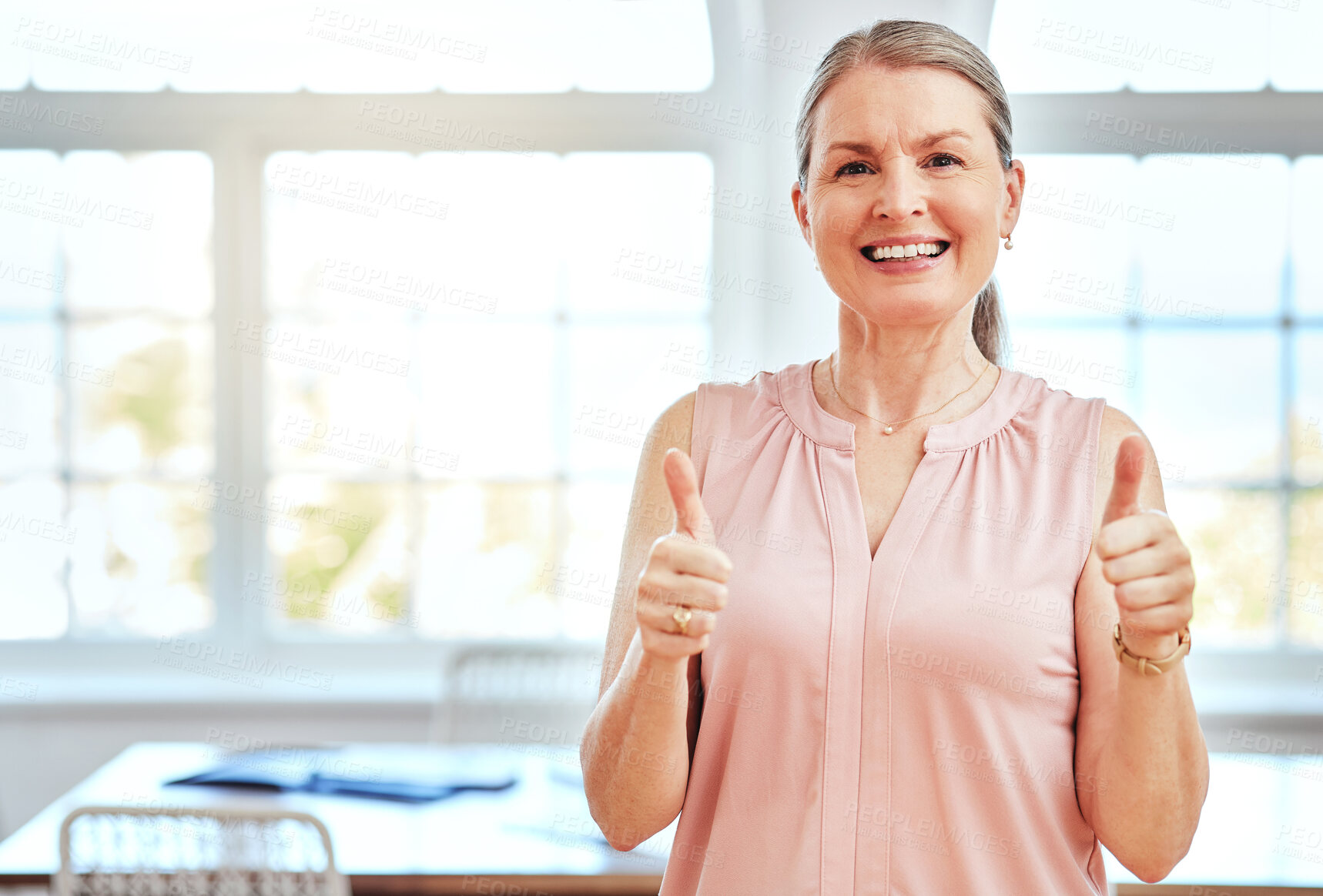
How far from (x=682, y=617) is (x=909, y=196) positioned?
1.47ft

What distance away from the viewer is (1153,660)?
0.94 m

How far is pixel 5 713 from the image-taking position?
319 centimetres

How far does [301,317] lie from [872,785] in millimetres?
2742

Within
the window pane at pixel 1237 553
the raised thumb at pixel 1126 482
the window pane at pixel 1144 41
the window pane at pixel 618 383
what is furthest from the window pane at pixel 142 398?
the raised thumb at pixel 1126 482

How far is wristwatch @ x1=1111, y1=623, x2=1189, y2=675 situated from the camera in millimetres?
935

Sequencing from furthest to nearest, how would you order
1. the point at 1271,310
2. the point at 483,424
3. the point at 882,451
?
1. the point at 483,424
2. the point at 1271,310
3. the point at 882,451

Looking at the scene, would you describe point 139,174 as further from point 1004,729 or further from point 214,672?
point 1004,729

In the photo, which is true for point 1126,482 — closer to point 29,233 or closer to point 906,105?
point 906,105

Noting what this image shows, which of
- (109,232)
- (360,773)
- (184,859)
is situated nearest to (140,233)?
(109,232)

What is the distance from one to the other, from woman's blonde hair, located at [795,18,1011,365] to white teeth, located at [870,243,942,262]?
129 millimetres

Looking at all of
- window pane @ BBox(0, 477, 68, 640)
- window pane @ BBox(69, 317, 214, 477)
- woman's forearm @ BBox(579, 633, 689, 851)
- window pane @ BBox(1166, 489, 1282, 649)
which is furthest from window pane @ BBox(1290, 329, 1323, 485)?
window pane @ BBox(0, 477, 68, 640)

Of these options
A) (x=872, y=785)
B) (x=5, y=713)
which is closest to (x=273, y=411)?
(x=5, y=713)

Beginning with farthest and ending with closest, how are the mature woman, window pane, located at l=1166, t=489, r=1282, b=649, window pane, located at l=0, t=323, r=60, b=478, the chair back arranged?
window pane, located at l=0, t=323, r=60, b=478, window pane, located at l=1166, t=489, r=1282, b=649, the chair back, the mature woman

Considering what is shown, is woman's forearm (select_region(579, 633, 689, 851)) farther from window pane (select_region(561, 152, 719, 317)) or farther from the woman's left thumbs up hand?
window pane (select_region(561, 152, 719, 317))
